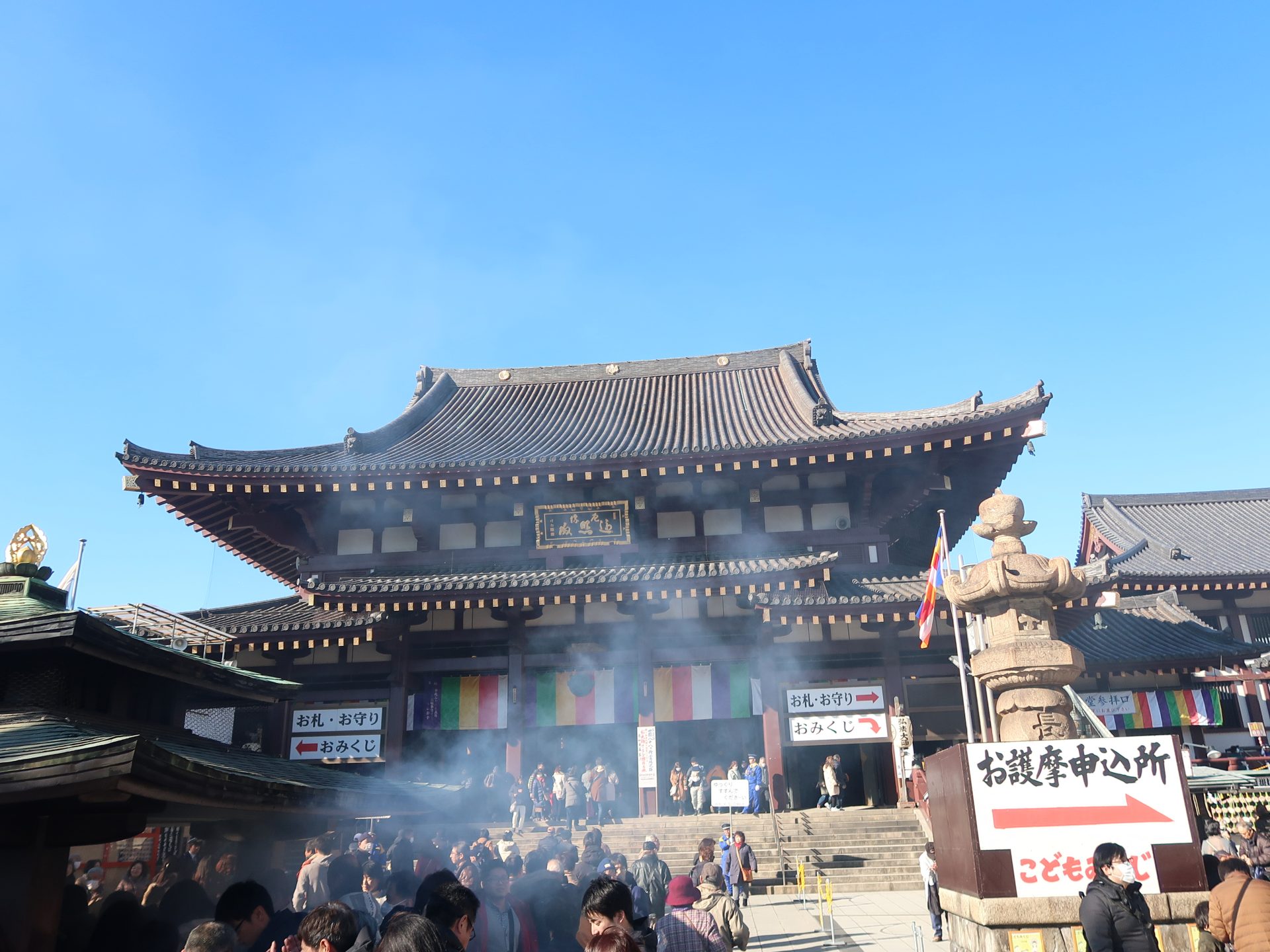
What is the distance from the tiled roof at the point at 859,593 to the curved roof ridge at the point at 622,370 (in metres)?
10.7

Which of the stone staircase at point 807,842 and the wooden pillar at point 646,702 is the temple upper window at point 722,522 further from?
the stone staircase at point 807,842

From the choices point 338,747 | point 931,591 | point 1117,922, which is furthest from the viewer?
point 338,747

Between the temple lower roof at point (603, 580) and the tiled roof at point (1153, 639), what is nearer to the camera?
the temple lower roof at point (603, 580)

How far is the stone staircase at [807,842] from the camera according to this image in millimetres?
14148

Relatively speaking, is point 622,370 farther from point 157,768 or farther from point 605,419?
point 157,768

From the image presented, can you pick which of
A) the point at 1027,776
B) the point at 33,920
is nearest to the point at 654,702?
the point at 1027,776

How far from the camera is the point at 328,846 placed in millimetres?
8234

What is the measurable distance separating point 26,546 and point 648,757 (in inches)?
440

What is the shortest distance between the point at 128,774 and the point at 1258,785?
18.1 metres

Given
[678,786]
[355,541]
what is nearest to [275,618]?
[355,541]

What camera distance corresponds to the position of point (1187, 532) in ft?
103

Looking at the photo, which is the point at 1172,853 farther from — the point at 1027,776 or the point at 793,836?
the point at 793,836

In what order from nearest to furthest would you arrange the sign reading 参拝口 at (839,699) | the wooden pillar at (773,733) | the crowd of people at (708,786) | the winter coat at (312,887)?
1. the winter coat at (312,887)
2. the crowd of people at (708,786)
3. the wooden pillar at (773,733)
4. the sign reading 参拝口 at (839,699)

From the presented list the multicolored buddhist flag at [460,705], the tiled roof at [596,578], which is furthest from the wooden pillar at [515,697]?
the tiled roof at [596,578]
